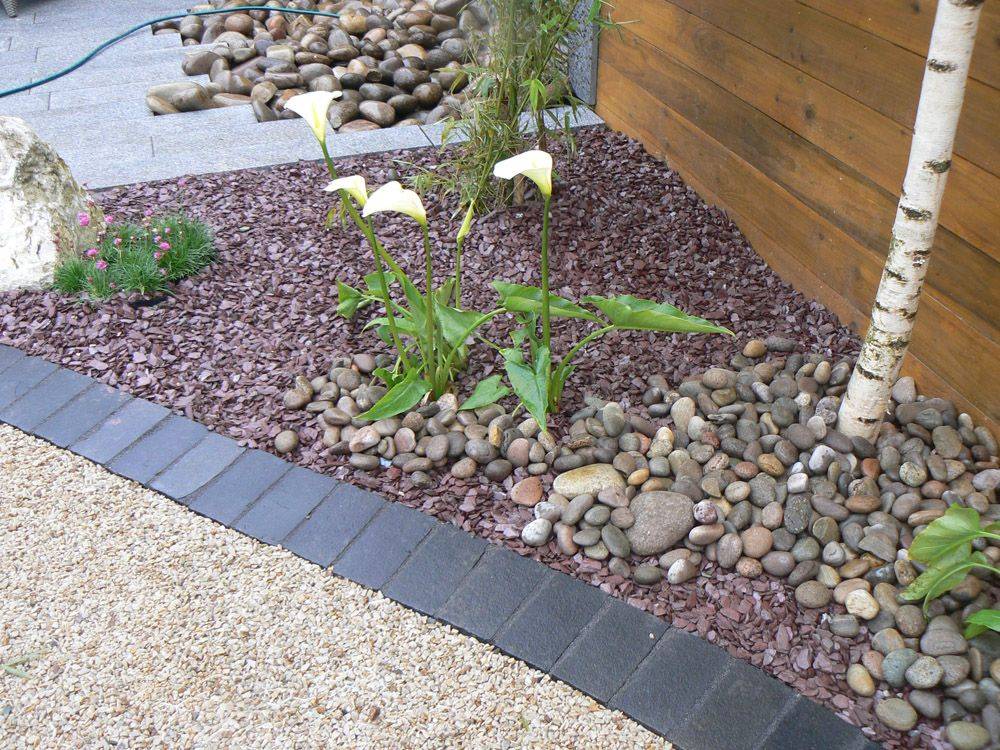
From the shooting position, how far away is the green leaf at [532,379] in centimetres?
204

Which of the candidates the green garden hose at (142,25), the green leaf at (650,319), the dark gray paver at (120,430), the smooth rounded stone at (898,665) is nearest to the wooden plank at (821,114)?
the green leaf at (650,319)

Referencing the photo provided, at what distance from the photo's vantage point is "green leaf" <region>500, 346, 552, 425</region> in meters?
2.04

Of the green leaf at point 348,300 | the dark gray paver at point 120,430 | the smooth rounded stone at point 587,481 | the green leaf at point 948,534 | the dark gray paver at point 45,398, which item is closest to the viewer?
the green leaf at point 948,534

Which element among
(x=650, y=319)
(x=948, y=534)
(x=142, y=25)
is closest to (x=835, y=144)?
(x=650, y=319)

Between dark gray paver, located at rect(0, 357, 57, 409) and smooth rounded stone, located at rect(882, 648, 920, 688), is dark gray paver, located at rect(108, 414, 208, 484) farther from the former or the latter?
smooth rounded stone, located at rect(882, 648, 920, 688)

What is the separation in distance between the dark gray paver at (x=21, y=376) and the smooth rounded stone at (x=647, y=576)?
1.87m

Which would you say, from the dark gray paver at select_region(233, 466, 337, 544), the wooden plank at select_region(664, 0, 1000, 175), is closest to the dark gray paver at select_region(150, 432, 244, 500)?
the dark gray paver at select_region(233, 466, 337, 544)

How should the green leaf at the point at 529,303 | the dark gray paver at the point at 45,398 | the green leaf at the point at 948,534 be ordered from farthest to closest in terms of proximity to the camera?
the dark gray paver at the point at 45,398 → the green leaf at the point at 529,303 → the green leaf at the point at 948,534

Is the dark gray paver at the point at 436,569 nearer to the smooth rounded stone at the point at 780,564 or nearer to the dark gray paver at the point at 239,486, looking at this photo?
the dark gray paver at the point at 239,486

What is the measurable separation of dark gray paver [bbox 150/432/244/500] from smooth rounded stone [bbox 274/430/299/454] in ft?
0.34

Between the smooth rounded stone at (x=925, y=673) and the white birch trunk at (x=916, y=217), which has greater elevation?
the white birch trunk at (x=916, y=217)

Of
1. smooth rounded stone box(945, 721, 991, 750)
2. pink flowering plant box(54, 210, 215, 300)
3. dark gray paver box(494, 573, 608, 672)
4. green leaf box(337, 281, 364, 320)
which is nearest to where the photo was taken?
smooth rounded stone box(945, 721, 991, 750)

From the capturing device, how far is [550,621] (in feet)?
5.76

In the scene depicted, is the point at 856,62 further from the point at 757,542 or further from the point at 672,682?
the point at 672,682
